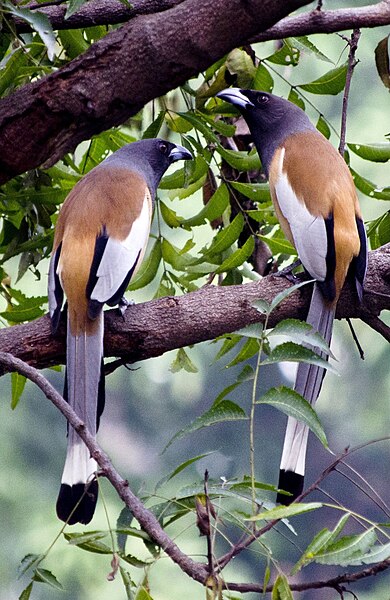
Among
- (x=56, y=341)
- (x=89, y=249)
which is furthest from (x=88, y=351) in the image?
(x=89, y=249)

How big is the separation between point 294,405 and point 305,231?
855mm

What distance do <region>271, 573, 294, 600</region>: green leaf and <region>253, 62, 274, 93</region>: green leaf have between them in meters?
1.25

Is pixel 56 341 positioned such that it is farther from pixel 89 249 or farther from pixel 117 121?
pixel 117 121

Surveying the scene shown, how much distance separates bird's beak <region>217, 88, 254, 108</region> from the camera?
206 cm

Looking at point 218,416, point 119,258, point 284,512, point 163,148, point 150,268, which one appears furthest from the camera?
point 163,148

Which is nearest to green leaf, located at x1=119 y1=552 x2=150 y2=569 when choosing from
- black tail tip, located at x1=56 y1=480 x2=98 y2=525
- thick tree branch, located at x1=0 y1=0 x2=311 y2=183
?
black tail tip, located at x1=56 y1=480 x2=98 y2=525

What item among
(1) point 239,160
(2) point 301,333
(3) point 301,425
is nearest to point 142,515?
(2) point 301,333

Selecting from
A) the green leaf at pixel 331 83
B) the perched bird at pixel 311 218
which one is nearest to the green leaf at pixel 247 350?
the perched bird at pixel 311 218

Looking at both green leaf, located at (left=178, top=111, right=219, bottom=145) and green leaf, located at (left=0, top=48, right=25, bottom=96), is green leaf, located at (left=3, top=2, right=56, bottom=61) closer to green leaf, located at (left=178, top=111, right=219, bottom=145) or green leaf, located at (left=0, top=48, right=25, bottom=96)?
green leaf, located at (left=0, top=48, right=25, bottom=96)

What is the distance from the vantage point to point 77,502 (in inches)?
58.7

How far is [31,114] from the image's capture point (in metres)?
1.39

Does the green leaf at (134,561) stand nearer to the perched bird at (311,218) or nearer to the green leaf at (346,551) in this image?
the green leaf at (346,551)

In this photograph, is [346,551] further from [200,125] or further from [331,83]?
[331,83]

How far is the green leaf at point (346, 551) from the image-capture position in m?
0.97
